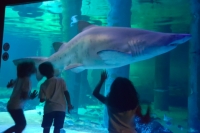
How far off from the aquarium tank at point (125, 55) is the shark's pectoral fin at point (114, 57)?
1 centimetres

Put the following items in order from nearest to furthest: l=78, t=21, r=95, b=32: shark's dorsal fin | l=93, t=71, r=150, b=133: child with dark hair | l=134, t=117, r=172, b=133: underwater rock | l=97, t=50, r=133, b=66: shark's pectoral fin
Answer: l=93, t=71, r=150, b=133: child with dark hair
l=97, t=50, r=133, b=66: shark's pectoral fin
l=78, t=21, r=95, b=32: shark's dorsal fin
l=134, t=117, r=172, b=133: underwater rock

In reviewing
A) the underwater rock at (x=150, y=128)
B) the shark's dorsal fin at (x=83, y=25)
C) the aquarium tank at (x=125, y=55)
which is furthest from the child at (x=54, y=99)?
the underwater rock at (x=150, y=128)

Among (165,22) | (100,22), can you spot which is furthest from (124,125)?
(100,22)

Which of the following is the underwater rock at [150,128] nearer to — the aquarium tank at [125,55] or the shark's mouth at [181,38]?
the aquarium tank at [125,55]

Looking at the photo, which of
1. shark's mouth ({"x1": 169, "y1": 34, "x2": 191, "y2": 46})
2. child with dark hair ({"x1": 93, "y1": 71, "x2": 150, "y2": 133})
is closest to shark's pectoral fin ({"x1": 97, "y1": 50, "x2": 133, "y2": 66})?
child with dark hair ({"x1": 93, "y1": 71, "x2": 150, "y2": 133})

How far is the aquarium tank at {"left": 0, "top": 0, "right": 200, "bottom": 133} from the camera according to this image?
133 inches

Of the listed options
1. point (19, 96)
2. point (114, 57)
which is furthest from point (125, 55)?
point (19, 96)

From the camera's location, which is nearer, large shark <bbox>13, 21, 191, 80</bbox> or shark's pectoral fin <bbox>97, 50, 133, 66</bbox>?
large shark <bbox>13, 21, 191, 80</bbox>

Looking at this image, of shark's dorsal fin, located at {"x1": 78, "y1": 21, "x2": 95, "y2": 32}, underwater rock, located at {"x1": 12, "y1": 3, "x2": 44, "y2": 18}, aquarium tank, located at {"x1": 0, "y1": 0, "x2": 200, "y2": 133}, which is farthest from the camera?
underwater rock, located at {"x1": 12, "y1": 3, "x2": 44, "y2": 18}

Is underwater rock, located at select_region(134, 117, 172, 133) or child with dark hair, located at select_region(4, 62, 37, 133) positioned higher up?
child with dark hair, located at select_region(4, 62, 37, 133)

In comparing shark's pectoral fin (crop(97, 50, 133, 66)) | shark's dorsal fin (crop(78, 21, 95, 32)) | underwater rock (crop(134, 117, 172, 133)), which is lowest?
underwater rock (crop(134, 117, 172, 133))

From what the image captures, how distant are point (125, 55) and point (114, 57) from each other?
0.17 metres

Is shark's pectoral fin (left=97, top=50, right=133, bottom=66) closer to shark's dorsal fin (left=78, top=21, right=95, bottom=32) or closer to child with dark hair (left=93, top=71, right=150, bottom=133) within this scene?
child with dark hair (left=93, top=71, right=150, bottom=133)

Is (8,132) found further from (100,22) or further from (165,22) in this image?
(100,22)
